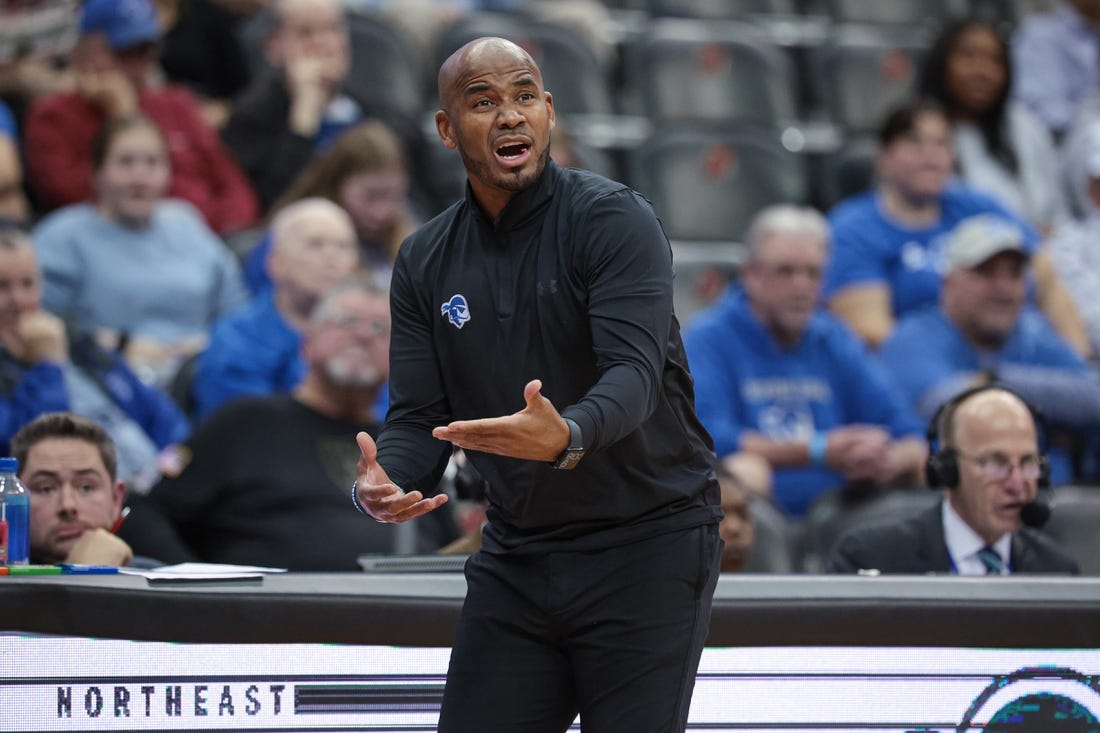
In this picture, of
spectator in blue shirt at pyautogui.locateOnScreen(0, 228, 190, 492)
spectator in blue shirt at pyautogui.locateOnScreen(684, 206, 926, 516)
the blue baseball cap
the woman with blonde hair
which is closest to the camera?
spectator in blue shirt at pyautogui.locateOnScreen(0, 228, 190, 492)

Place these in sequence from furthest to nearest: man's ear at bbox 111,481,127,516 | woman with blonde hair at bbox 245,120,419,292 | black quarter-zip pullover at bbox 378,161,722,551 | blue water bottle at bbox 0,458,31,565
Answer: woman with blonde hair at bbox 245,120,419,292, man's ear at bbox 111,481,127,516, blue water bottle at bbox 0,458,31,565, black quarter-zip pullover at bbox 378,161,722,551

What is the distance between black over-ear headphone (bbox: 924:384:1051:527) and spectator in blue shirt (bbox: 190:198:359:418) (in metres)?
2.19

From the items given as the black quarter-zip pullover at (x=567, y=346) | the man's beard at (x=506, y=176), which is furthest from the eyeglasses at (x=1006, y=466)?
the man's beard at (x=506, y=176)

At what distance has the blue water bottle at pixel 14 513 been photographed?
3.34m

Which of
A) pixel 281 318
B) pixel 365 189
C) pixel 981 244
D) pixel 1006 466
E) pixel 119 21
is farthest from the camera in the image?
pixel 119 21

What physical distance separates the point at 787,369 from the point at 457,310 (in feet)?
11.3

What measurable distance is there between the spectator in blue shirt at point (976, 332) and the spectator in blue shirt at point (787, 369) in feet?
0.41

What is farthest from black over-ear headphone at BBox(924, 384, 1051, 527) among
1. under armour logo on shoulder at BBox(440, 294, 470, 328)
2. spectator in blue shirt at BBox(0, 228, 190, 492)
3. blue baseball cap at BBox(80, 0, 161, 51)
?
blue baseball cap at BBox(80, 0, 161, 51)

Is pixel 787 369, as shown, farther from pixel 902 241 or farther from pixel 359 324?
pixel 359 324

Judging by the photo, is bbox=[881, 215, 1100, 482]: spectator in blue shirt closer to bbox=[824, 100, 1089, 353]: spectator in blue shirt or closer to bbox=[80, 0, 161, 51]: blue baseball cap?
bbox=[824, 100, 1089, 353]: spectator in blue shirt

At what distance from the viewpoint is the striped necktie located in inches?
156

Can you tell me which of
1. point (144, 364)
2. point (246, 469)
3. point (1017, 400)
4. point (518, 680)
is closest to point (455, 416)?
point (518, 680)

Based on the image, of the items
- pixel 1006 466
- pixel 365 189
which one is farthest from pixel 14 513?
pixel 365 189

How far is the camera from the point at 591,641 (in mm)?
2357
